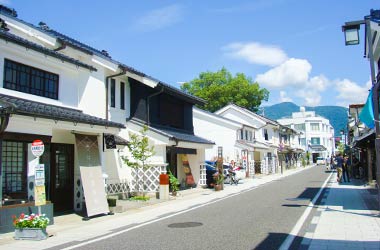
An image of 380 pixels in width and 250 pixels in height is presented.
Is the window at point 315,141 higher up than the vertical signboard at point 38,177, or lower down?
higher up

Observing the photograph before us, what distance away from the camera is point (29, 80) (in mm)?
12797

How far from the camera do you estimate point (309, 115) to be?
10306 cm

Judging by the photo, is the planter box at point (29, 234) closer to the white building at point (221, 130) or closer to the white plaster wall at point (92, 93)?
the white plaster wall at point (92, 93)

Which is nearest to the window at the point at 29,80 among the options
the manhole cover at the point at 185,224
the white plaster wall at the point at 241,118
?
the manhole cover at the point at 185,224

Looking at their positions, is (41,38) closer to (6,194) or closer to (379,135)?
(6,194)

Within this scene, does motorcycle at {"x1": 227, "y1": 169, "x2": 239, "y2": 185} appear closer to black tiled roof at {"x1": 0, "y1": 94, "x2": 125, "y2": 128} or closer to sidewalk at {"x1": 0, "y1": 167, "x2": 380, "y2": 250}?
sidewalk at {"x1": 0, "y1": 167, "x2": 380, "y2": 250}

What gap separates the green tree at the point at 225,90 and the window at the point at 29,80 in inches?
1710

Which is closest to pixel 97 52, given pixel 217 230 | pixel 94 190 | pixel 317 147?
pixel 94 190

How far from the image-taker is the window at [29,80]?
12.0 metres

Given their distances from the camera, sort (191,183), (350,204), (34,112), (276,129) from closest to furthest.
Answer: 1. (34,112)
2. (350,204)
3. (191,183)
4. (276,129)

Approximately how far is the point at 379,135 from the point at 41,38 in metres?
12.4

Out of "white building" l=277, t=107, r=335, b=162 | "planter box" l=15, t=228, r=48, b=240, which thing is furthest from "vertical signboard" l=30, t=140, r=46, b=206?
"white building" l=277, t=107, r=335, b=162

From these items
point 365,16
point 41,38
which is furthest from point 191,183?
point 365,16

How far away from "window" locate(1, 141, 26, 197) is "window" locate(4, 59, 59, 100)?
203 cm
